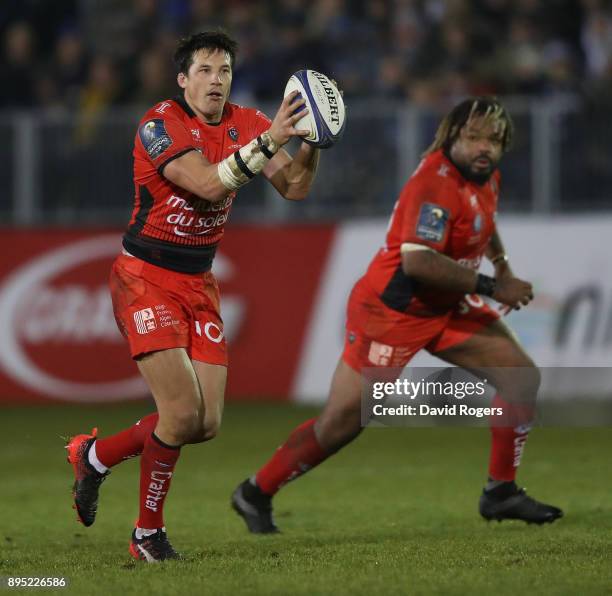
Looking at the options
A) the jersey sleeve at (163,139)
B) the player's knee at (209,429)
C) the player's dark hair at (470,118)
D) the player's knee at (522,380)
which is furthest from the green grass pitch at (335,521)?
the player's dark hair at (470,118)

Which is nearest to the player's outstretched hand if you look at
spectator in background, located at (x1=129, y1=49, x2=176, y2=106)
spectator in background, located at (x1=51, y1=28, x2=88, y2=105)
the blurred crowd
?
the blurred crowd

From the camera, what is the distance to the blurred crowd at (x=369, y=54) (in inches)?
593

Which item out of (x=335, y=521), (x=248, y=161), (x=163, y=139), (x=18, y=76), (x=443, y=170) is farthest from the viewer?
(x=18, y=76)

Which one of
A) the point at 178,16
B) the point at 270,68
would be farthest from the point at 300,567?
the point at 178,16

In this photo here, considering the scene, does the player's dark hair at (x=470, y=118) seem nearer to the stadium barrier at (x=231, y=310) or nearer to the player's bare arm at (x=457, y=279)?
the player's bare arm at (x=457, y=279)

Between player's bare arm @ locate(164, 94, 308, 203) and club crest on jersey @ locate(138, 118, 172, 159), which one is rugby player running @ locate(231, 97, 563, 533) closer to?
player's bare arm @ locate(164, 94, 308, 203)

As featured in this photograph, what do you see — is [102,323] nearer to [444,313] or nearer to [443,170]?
[444,313]

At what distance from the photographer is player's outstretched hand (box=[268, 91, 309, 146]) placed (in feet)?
21.0

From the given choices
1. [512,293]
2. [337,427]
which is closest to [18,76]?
[337,427]

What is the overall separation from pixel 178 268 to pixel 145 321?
0.34 m

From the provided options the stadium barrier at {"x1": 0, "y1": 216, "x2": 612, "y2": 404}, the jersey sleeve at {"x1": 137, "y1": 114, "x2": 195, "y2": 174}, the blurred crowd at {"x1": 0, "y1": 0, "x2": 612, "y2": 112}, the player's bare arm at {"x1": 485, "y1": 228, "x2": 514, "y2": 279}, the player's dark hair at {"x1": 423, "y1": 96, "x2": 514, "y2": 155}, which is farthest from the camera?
the blurred crowd at {"x1": 0, "y1": 0, "x2": 612, "y2": 112}

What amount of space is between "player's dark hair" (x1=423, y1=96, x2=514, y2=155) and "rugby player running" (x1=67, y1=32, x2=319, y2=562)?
3.60ft

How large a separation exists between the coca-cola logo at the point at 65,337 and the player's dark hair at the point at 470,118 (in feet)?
22.2

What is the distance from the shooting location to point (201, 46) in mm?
6891
